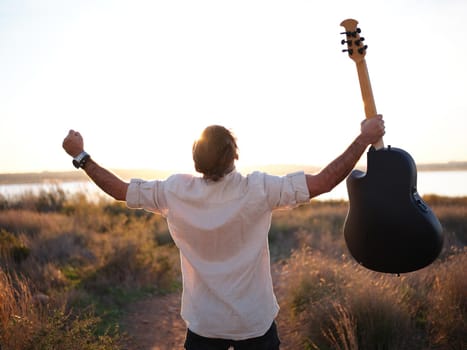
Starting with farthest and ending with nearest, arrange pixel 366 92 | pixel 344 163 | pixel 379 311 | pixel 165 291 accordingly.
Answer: pixel 165 291 < pixel 379 311 < pixel 366 92 < pixel 344 163

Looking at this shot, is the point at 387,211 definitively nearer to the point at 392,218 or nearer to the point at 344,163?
the point at 392,218

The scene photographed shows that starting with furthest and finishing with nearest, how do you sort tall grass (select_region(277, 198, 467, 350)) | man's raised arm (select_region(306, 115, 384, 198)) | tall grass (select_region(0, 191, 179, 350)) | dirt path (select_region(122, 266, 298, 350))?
dirt path (select_region(122, 266, 298, 350)) → tall grass (select_region(277, 198, 467, 350)) → tall grass (select_region(0, 191, 179, 350)) → man's raised arm (select_region(306, 115, 384, 198))

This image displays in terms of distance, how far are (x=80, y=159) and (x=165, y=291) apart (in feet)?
16.3

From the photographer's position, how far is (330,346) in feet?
13.9

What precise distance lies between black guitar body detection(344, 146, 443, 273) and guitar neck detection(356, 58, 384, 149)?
13 centimetres

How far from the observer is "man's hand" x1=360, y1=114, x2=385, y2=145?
202cm

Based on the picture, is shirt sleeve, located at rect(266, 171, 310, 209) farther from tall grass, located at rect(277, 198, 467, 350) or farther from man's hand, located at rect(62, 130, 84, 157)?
tall grass, located at rect(277, 198, 467, 350)

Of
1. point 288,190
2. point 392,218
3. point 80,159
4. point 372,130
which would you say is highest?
point 80,159

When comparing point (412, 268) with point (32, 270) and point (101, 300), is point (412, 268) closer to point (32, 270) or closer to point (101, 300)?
point (101, 300)

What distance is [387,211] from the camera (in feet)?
7.18

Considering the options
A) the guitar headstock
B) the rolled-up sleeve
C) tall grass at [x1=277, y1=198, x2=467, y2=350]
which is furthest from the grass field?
the guitar headstock

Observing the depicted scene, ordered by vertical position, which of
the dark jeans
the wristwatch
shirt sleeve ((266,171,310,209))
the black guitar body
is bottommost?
the dark jeans

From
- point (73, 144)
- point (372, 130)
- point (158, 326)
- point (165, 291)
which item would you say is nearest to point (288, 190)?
point (372, 130)

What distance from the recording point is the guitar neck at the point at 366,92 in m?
2.20
